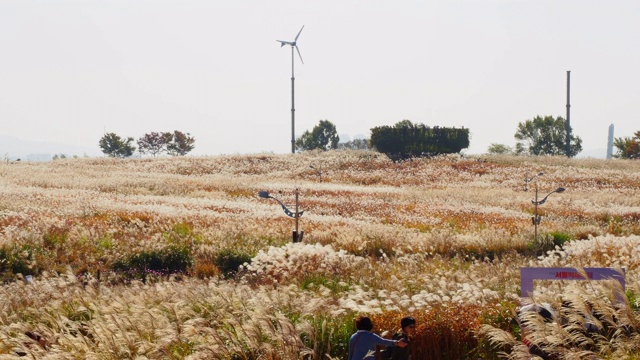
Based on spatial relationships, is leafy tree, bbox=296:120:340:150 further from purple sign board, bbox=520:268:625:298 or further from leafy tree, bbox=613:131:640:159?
purple sign board, bbox=520:268:625:298

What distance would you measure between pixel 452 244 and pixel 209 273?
7640mm

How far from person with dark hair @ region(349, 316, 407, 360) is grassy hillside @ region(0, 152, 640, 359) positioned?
506 millimetres

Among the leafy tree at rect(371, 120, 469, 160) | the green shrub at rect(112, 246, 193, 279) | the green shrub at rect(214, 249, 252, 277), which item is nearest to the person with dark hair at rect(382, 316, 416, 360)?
the green shrub at rect(112, 246, 193, 279)

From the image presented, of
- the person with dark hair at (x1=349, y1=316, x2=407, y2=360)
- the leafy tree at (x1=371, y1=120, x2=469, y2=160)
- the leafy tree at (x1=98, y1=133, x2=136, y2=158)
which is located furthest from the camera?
the leafy tree at (x1=98, y1=133, x2=136, y2=158)

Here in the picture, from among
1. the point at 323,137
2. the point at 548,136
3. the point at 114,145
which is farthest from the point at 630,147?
the point at 114,145

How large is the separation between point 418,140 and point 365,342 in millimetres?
69745

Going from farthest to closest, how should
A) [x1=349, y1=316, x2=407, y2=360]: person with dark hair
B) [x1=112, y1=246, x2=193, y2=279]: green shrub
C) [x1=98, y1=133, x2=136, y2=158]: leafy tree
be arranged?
[x1=98, y1=133, x2=136, y2=158]: leafy tree, [x1=112, y1=246, x2=193, y2=279]: green shrub, [x1=349, y1=316, x2=407, y2=360]: person with dark hair

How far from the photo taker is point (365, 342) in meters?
7.33

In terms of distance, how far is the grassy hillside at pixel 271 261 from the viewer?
9.02 metres

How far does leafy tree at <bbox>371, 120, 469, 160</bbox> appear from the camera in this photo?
75500mm

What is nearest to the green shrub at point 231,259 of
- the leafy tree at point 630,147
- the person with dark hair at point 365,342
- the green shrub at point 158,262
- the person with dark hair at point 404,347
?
the green shrub at point 158,262

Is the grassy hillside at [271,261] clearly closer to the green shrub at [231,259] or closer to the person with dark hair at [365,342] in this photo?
the green shrub at [231,259]

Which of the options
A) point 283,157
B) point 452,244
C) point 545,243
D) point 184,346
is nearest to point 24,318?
point 184,346

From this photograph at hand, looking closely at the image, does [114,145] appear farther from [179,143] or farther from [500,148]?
[500,148]
